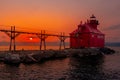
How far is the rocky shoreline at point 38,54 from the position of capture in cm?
4363

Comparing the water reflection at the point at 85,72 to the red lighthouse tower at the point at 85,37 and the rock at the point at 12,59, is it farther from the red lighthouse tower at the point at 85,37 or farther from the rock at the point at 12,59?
the red lighthouse tower at the point at 85,37

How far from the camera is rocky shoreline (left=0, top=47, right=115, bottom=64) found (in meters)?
43.6

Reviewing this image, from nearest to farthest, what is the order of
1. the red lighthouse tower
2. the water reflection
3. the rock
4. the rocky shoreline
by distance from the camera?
the water reflection < the rock < the rocky shoreline < the red lighthouse tower

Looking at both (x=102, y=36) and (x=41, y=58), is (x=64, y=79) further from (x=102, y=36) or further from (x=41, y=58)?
(x=102, y=36)

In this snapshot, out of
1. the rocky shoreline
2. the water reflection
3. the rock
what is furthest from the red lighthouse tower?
the rock

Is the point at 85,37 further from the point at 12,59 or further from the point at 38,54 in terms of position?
the point at 12,59

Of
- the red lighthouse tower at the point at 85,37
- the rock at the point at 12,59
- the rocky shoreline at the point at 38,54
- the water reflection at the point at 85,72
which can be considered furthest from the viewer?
the red lighthouse tower at the point at 85,37

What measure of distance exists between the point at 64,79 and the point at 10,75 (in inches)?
304

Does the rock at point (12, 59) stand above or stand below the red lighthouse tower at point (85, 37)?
below

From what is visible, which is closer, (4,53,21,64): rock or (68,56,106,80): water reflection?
(68,56,106,80): water reflection

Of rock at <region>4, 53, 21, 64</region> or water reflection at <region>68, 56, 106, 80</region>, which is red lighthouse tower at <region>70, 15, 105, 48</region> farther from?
rock at <region>4, 53, 21, 64</region>

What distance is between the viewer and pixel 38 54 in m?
51.3

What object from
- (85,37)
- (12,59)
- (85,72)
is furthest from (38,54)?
(85,37)

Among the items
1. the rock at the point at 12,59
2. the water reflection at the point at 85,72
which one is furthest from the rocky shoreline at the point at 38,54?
the water reflection at the point at 85,72
